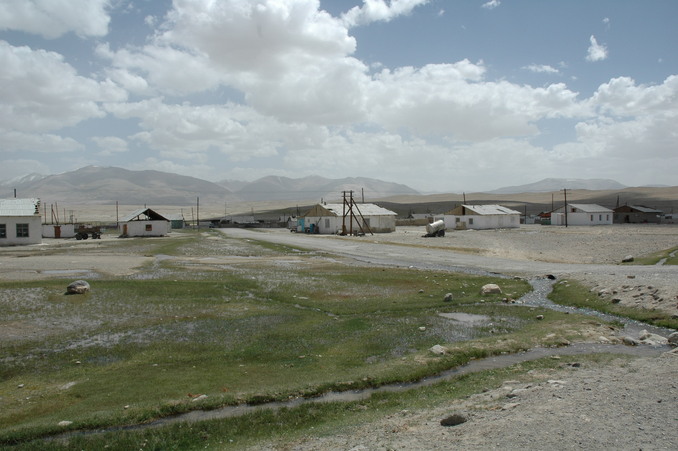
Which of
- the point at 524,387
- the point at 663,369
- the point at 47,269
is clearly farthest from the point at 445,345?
the point at 47,269

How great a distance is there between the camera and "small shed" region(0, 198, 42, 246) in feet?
187

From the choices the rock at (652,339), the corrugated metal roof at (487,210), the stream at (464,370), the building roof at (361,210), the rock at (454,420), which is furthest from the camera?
the corrugated metal roof at (487,210)

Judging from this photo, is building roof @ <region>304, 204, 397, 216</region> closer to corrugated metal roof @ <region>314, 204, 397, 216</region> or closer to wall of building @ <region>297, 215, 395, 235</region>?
Result: corrugated metal roof @ <region>314, 204, 397, 216</region>

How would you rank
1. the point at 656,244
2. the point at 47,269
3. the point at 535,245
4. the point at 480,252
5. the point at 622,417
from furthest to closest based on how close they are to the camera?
the point at 535,245 < the point at 656,244 < the point at 480,252 < the point at 47,269 < the point at 622,417

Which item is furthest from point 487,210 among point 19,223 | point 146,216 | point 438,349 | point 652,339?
point 438,349

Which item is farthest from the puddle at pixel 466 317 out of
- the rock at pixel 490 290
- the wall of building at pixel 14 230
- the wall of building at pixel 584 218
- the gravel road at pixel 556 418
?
the wall of building at pixel 584 218

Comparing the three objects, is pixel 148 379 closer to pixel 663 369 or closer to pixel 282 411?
pixel 282 411

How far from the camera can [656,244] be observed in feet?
169

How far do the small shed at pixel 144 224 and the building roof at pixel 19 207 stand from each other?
19448mm

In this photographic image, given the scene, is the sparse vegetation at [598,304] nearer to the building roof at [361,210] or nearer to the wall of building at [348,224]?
the wall of building at [348,224]

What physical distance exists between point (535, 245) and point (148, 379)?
49.6 metres

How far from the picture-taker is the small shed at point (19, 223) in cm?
5709

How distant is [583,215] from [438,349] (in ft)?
322

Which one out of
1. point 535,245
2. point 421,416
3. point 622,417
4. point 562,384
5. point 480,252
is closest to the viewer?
point 622,417
